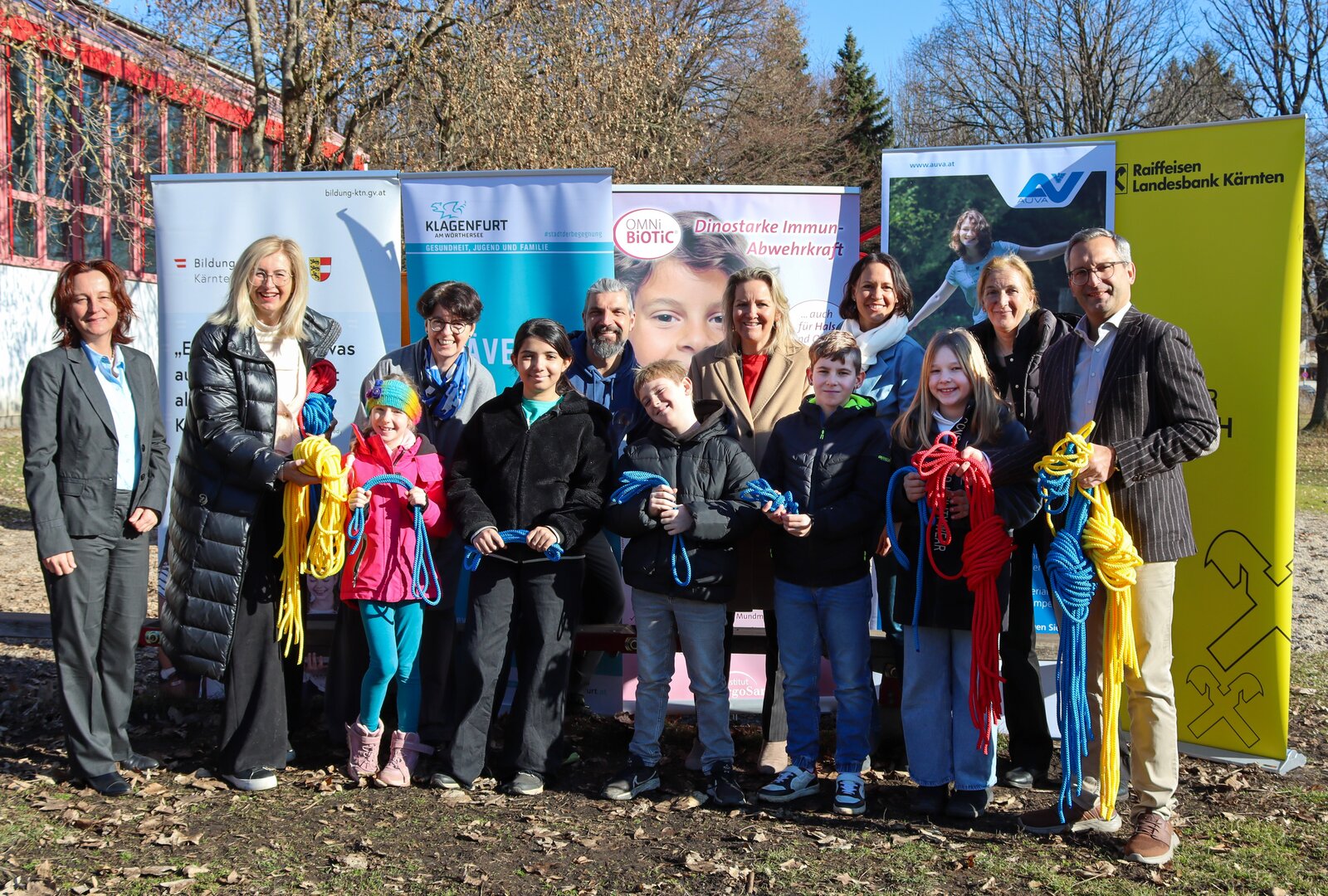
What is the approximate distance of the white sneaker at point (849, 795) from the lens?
397 centimetres

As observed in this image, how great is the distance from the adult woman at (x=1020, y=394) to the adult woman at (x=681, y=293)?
1.46 m

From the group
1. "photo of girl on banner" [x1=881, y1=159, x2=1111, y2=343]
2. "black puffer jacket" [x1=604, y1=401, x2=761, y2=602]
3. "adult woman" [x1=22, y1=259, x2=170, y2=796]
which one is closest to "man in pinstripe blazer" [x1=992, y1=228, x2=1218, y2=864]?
"black puffer jacket" [x1=604, y1=401, x2=761, y2=602]

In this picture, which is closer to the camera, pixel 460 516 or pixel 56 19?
pixel 460 516

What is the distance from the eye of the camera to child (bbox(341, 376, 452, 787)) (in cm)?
414

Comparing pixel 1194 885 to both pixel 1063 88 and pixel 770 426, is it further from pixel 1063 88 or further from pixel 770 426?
pixel 1063 88

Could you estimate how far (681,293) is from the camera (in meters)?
5.55

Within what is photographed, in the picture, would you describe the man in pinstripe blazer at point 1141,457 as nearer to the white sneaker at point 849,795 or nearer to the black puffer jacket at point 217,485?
the white sneaker at point 849,795

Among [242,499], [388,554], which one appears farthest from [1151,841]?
[242,499]

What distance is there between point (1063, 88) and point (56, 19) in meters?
23.1

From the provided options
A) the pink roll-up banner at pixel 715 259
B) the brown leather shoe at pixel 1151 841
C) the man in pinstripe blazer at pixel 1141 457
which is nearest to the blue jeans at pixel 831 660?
the man in pinstripe blazer at pixel 1141 457

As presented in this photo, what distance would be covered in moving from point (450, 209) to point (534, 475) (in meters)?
1.92

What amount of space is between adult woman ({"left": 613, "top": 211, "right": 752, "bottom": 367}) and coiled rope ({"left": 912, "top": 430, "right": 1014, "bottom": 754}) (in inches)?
79.4

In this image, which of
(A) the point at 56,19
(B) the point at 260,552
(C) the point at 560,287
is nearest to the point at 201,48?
(A) the point at 56,19

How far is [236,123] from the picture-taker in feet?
38.1
